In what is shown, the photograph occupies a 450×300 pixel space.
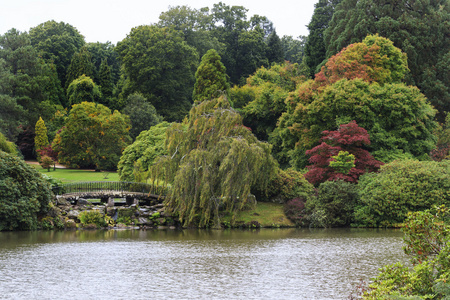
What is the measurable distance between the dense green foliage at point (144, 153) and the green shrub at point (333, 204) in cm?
1052

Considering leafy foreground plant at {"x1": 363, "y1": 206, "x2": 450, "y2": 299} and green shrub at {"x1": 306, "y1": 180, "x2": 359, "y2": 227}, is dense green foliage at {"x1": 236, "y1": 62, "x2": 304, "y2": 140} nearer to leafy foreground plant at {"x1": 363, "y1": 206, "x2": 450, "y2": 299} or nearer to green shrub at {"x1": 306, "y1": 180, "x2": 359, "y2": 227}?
green shrub at {"x1": 306, "y1": 180, "x2": 359, "y2": 227}

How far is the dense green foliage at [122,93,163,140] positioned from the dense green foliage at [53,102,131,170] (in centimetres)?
276

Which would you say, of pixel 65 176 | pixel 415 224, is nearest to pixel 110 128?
pixel 65 176

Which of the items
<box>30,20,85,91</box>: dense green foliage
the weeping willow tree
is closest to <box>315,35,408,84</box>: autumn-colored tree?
the weeping willow tree

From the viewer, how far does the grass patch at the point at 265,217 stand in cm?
3180

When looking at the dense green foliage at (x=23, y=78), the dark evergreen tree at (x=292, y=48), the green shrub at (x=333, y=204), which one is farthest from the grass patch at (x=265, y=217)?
the dark evergreen tree at (x=292, y=48)

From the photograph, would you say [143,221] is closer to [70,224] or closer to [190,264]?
[70,224]

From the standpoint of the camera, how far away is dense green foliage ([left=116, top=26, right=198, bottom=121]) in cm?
5981

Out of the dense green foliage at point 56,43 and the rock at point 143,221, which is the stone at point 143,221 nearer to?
→ the rock at point 143,221

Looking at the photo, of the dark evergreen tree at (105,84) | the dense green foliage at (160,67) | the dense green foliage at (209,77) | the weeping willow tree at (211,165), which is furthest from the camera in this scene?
the dark evergreen tree at (105,84)

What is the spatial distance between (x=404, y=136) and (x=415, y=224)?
A: 25.4 meters

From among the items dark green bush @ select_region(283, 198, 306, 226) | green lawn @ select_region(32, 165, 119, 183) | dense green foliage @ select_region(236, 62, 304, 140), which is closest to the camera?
dark green bush @ select_region(283, 198, 306, 226)

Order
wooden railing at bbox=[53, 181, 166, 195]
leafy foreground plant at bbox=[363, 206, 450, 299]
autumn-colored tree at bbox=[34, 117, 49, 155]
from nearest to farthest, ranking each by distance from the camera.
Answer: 1. leafy foreground plant at bbox=[363, 206, 450, 299]
2. wooden railing at bbox=[53, 181, 166, 195]
3. autumn-colored tree at bbox=[34, 117, 49, 155]

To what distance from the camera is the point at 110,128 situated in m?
49.3
